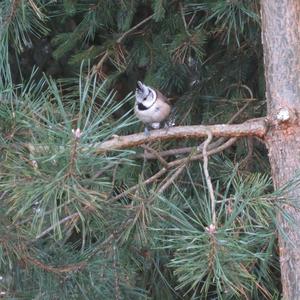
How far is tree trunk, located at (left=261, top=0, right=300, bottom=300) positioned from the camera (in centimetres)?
236

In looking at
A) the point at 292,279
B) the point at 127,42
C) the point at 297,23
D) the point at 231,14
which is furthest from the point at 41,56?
the point at 292,279

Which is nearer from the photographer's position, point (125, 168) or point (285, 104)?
point (285, 104)

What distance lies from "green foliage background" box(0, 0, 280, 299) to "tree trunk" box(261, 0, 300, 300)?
0.08 m

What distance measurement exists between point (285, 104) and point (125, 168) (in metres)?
0.85

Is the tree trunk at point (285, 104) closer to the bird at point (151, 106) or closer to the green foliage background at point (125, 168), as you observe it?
the green foliage background at point (125, 168)

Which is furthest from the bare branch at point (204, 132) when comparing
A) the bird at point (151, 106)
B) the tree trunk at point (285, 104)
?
the bird at point (151, 106)

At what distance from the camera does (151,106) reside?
322 centimetres

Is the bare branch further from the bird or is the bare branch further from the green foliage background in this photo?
the bird

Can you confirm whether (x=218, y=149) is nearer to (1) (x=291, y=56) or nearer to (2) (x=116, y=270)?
(1) (x=291, y=56)

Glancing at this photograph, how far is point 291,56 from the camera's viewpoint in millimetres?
2490

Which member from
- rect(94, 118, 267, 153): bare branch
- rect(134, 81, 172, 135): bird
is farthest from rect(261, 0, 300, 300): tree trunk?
rect(134, 81, 172, 135): bird

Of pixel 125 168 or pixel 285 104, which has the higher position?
pixel 285 104

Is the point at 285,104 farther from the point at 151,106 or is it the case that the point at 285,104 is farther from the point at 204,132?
the point at 151,106

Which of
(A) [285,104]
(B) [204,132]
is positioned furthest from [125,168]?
(A) [285,104]
